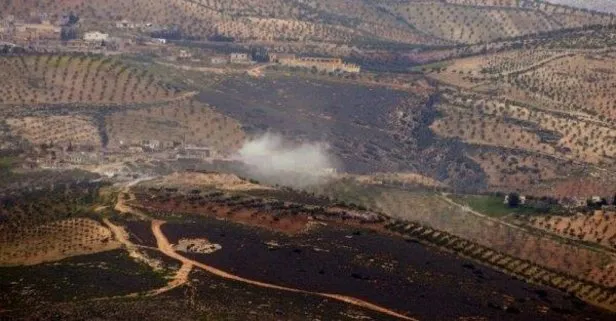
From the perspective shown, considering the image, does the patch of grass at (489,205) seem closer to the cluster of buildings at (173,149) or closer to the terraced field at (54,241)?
the cluster of buildings at (173,149)

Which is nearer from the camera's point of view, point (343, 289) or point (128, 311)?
point (128, 311)

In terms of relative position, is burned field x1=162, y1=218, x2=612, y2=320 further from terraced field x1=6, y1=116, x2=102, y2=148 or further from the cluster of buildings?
terraced field x1=6, y1=116, x2=102, y2=148

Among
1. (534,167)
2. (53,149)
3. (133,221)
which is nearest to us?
(133,221)

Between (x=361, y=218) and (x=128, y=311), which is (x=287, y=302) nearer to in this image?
(x=128, y=311)

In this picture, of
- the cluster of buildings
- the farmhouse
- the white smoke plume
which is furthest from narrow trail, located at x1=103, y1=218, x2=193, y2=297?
the farmhouse

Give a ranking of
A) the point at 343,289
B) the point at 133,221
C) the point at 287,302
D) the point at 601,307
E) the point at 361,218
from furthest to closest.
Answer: the point at 361,218 < the point at 133,221 < the point at 601,307 < the point at 343,289 < the point at 287,302

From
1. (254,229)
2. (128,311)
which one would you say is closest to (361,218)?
(254,229)
